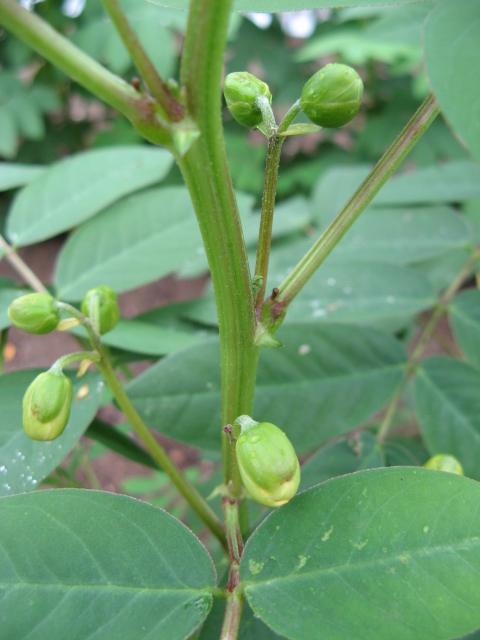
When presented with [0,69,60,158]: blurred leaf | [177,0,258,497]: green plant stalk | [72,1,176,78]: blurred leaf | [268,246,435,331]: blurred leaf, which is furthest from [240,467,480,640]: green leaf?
[0,69,60,158]: blurred leaf

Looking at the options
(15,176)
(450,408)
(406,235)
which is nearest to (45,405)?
(450,408)

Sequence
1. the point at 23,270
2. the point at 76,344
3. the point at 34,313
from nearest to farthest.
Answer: the point at 34,313 < the point at 23,270 < the point at 76,344

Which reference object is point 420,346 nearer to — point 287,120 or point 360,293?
point 360,293

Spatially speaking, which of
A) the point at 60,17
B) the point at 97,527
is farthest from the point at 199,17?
the point at 60,17

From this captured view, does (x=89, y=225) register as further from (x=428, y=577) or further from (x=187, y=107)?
(x=428, y=577)

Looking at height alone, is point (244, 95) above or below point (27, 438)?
above

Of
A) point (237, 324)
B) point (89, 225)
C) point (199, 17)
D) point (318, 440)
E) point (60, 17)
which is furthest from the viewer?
point (60, 17)
